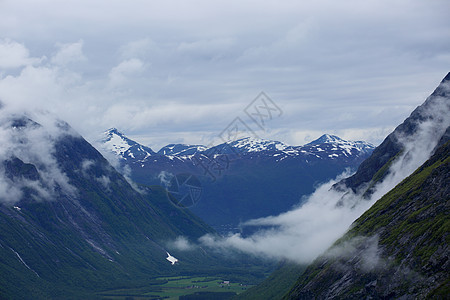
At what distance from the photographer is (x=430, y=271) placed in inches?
7835

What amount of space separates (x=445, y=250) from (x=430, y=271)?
976 cm

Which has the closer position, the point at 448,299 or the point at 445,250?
the point at 448,299

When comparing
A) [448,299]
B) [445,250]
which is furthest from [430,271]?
[448,299]

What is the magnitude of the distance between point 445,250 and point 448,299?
95.7 feet

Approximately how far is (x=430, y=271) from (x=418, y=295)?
11636 millimetres

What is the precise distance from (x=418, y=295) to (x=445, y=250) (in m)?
20.7

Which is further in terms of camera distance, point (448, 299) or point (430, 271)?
point (430, 271)

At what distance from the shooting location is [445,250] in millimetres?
199500

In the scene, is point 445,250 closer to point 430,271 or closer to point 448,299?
point 430,271

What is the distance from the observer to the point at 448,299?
6865 inches

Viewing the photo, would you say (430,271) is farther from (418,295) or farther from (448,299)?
(448,299)

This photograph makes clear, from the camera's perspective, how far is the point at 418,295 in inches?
7598
